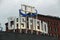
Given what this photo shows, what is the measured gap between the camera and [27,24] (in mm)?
60812

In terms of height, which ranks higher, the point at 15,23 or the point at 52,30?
the point at 15,23

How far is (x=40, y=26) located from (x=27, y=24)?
360 cm

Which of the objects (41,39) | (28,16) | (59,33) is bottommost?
(59,33)

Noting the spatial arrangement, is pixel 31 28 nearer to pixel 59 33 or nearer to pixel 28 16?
pixel 28 16

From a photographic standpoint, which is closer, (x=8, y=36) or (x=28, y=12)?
(x=8, y=36)

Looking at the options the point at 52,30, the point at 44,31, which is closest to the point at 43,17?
the point at 52,30

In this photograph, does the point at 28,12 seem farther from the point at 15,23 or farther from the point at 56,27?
the point at 56,27

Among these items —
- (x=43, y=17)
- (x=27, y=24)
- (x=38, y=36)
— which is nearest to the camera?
(x=38, y=36)

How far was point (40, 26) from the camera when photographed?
6247 centimetres

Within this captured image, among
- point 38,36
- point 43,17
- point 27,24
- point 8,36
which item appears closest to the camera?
point 8,36

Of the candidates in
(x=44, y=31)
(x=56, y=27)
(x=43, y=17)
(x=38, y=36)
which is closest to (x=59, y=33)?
(x=56, y=27)

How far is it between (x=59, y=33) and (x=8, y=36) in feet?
196

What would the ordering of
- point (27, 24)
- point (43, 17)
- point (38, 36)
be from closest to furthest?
point (38, 36)
point (27, 24)
point (43, 17)

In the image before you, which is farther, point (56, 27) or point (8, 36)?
point (56, 27)
